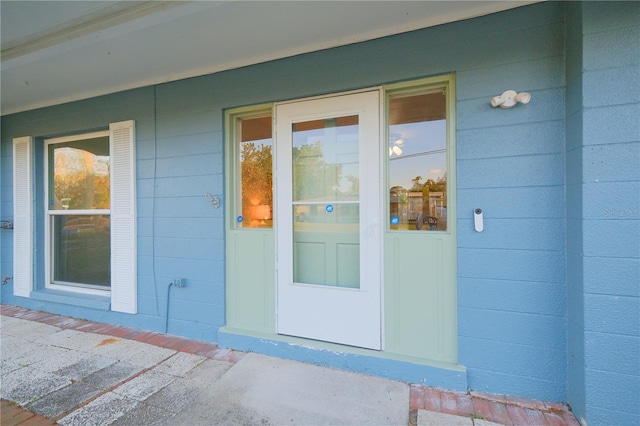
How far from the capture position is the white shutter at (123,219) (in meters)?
3.02

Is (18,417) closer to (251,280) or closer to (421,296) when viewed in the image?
(251,280)

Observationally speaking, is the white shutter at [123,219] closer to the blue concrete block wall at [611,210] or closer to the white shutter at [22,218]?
the white shutter at [22,218]

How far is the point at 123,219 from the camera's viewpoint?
10.1 ft

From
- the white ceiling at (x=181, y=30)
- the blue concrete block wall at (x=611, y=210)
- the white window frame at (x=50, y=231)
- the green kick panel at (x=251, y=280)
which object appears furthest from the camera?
the white window frame at (x=50, y=231)

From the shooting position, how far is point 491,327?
193 centimetres

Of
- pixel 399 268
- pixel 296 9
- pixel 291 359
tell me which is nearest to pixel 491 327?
pixel 399 268

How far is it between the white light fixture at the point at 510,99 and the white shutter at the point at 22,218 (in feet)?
16.0

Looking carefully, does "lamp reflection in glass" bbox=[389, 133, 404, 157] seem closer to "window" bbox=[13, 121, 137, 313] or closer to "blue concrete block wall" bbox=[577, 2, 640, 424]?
"blue concrete block wall" bbox=[577, 2, 640, 424]

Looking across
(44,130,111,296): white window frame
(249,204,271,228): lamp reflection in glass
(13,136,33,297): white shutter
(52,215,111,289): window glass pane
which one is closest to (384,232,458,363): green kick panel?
(249,204,271,228): lamp reflection in glass

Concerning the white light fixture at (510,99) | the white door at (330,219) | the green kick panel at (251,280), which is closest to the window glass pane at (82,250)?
the green kick panel at (251,280)

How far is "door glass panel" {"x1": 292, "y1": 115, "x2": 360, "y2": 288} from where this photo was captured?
2340 millimetres

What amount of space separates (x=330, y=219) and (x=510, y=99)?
4.69ft

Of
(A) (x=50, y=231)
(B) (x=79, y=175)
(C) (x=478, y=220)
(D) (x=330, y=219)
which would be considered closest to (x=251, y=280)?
(D) (x=330, y=219)

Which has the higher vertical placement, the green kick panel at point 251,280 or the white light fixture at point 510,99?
the white light fixture at point 510,99
